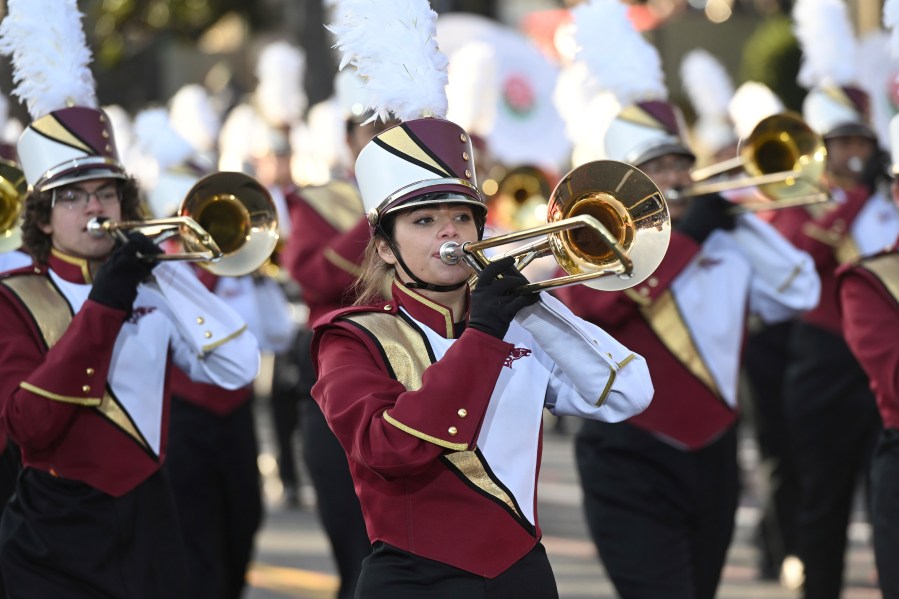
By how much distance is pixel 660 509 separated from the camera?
5496mm

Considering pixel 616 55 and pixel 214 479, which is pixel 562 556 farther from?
pixel 616 55

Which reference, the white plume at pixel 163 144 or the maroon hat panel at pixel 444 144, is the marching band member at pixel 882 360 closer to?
the maroon hat panel at pixel 444 144

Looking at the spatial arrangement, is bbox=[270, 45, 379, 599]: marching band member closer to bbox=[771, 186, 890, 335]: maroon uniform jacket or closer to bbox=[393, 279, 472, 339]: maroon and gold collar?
bbox=[393, 279, 472, 339]: maroon and gold collar

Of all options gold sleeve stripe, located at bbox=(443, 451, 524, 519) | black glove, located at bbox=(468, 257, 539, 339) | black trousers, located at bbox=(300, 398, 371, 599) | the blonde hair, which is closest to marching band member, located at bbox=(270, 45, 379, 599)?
black trousers, located at bbox=(300, 398, 371, 599)

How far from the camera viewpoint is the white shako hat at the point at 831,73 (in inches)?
297

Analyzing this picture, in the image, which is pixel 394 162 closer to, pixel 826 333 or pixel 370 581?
pixel 370 581

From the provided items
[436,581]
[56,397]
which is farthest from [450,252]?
[56,397]

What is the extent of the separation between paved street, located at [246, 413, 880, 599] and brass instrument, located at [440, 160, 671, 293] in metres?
4.16

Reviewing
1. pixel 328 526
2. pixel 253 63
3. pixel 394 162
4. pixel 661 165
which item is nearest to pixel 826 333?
pixel 661 165

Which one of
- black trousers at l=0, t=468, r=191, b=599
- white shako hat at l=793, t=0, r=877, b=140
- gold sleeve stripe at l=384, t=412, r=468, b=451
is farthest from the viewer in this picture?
white shako hat at l=793, t=0, r=877, b=140

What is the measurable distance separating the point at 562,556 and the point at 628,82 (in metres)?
3.45

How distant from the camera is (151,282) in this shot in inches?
191

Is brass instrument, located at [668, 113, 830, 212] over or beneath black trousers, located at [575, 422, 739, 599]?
over

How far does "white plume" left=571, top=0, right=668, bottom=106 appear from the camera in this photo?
603 cm
